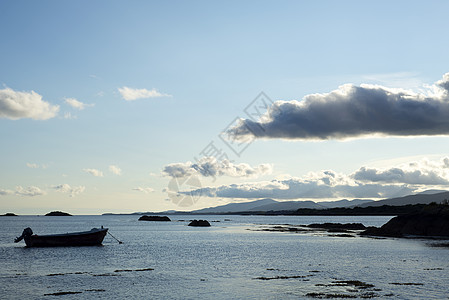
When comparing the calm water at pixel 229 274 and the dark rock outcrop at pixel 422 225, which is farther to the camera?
the dark rock outcrop at pixel 422 225

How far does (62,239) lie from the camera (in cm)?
7956

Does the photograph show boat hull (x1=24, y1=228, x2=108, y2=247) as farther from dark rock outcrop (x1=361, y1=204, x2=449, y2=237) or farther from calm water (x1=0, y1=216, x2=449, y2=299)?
dark rock outcrop (x1=361, y1=204, x2=449, y2=237)

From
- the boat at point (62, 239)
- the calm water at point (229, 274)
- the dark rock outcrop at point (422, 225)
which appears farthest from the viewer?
the dark rock outcrop at point (422, 225)

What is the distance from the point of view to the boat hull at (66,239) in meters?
78.2

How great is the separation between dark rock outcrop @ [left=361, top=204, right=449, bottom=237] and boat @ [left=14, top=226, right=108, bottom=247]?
62774 mm

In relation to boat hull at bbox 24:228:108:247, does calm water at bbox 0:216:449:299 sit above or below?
below

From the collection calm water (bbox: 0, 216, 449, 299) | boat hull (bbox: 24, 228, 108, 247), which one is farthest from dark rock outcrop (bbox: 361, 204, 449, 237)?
boat hull (bbox: 24, 228, 108, 247)

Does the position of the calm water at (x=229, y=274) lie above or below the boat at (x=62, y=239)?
below

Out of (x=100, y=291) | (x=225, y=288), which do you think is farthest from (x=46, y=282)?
(x=225, y=288)

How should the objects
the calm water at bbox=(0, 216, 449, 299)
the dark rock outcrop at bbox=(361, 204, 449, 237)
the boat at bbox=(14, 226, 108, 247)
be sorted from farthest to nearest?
the dark rock outcrop at bbox=(361, 204, 449, 237) < the boat at bbox=(14, 226, 108, 247) < the calm water at bbox=(0, 216, 449, 299)

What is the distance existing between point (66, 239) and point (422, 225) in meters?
73.9

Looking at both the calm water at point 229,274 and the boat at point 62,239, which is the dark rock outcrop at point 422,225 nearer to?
the calm water at point 229,274

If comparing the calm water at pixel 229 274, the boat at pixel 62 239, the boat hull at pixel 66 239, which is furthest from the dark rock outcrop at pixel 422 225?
the boat at pixel 62 239

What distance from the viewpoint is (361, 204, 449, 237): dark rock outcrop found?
298 feet
